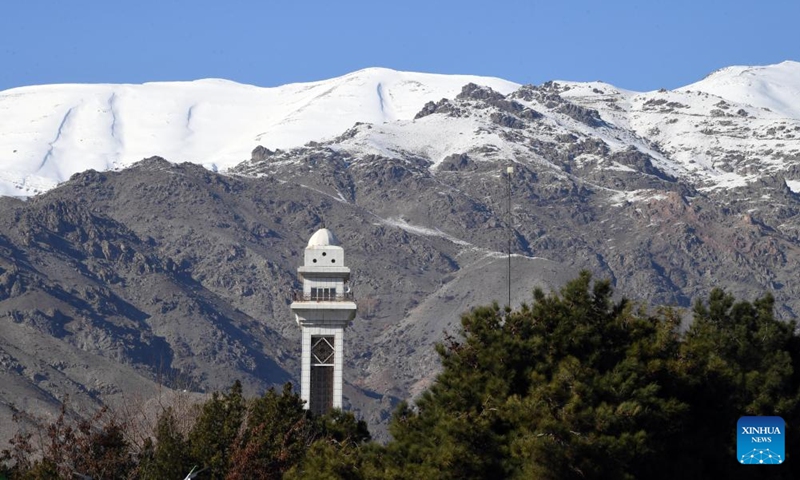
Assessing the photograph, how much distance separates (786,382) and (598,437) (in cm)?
1899

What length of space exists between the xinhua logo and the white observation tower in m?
52.8

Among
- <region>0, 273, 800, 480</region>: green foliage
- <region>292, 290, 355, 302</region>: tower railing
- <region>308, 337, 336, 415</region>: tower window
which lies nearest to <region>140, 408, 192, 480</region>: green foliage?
<region>0, 273, 800, 480</region>: green foliage

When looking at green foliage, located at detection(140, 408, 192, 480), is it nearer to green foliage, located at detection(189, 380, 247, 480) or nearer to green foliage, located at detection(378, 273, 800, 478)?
green foliage, located at detection(189, 380, 247, 480)

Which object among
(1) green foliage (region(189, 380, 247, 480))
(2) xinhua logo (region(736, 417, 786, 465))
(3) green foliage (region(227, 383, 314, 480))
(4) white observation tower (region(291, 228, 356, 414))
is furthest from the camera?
(4) white observation tower (region(291, 228, 356, 414))

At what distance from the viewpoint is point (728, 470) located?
79.1m

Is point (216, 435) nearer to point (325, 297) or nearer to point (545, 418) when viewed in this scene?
point (545, 418)

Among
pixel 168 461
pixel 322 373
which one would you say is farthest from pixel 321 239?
pixel 168 461

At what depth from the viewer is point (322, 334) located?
123 metres

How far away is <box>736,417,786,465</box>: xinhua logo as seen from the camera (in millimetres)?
67000

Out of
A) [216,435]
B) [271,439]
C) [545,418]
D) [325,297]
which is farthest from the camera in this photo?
[325,297]

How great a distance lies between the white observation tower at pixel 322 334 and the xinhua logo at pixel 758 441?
52788 mm

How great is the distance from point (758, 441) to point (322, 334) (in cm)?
5875

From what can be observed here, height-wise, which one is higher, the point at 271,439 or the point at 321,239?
the point at 321,239

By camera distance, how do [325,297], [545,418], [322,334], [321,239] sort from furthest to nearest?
[321,239], [325,297], [322,334], [545,418]
